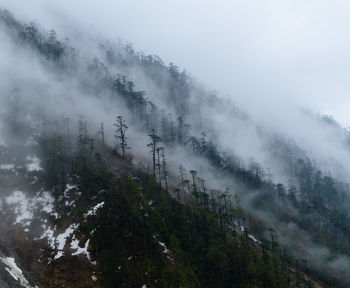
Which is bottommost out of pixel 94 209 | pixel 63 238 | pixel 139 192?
pixel 63 238

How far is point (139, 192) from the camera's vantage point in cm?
5469

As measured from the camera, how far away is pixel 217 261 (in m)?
47.2

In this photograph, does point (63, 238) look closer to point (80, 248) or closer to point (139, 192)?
point (80, 248)

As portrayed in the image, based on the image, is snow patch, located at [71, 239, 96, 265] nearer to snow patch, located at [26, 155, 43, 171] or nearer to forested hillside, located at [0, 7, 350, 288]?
forested hillside, located at [0, 7, 350, 288]

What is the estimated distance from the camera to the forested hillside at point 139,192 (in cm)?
4619

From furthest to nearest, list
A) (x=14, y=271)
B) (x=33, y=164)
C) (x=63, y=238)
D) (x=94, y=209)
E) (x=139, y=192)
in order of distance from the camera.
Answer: (x=33, y=164) < (x=139, y=192) < (x=94, y=209) < (x=63, y=238) < (x=14, y=271)

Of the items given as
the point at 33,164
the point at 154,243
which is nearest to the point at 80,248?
the point at 154,243

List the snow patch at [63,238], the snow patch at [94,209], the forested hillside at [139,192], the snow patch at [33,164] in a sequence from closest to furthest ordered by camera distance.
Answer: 1. the forested hillside at [139,192]
2. the snow patch at [63,238]
3. the snow patch at [94,209]
4. the snow patch at [33,164]

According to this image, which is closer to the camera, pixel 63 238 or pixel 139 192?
pixel 63 238

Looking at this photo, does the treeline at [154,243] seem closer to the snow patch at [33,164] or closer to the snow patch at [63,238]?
the snow patch at [63,238]

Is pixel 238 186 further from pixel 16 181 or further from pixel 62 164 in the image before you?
pixel 16 181

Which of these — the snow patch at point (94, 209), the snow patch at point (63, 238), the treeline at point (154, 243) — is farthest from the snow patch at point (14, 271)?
the snow patch at point (94, 209)

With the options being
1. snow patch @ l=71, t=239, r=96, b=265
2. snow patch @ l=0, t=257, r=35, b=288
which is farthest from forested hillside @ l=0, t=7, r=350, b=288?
snow patch @ l=0, t=257, r=35, b=288

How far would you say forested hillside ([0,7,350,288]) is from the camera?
46188 millimetres
